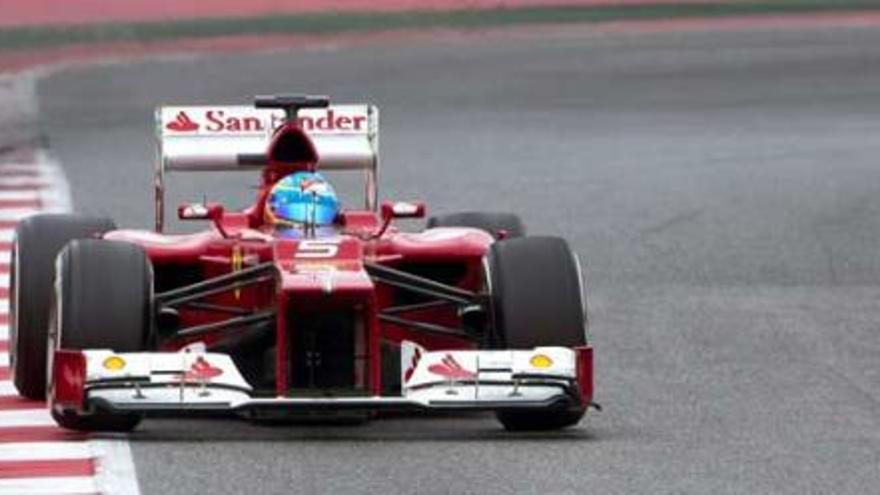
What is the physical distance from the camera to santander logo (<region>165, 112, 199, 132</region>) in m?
14.5

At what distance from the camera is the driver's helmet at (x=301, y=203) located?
522 inches

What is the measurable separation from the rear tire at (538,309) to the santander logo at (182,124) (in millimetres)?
2520

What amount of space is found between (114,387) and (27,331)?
1.19 meters

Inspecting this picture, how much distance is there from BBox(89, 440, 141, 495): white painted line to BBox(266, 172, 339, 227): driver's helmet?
71.0 inches

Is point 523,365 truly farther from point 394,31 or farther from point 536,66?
point 394,31

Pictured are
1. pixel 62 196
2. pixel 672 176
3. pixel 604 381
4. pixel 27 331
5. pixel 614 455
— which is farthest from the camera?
pixel 672 176

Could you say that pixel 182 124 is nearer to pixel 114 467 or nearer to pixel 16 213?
pixel 114 467

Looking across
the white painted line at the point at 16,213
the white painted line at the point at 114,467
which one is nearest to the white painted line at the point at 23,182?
the white painted line at the point at 16,213

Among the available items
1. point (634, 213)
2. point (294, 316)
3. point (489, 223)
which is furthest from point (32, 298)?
point (634, 213)

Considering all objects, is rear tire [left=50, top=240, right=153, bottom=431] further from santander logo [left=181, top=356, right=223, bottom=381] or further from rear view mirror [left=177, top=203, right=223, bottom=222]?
rear view mirror [left=177, top=203, right=223, bottom=222]

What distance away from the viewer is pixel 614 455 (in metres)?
11.5

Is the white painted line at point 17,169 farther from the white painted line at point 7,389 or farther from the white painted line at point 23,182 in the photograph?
the white painted line at point 7,389

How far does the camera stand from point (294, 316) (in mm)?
12055

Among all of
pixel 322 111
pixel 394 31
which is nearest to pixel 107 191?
pixel 322 111
